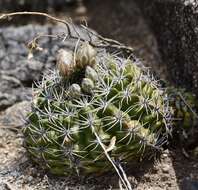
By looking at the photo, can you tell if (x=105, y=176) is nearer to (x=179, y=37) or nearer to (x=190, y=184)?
(x=190, y=184)

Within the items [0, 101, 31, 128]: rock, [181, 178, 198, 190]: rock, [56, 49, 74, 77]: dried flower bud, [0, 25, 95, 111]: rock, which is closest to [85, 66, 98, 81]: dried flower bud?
[56, 49, 74, 77]: dried flower bud

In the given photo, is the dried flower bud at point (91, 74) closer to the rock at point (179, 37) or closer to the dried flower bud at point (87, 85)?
the dried flower bud at point (87, 85)

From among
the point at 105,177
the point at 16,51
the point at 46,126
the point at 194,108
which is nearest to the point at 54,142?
the point at 46,126

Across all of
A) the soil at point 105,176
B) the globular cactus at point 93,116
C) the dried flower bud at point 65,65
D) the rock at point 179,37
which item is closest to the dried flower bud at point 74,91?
the globular cactus at point 93,116

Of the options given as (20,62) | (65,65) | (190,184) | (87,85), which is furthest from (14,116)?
(190,184)

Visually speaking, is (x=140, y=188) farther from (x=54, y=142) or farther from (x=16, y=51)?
(x=16, y=51)

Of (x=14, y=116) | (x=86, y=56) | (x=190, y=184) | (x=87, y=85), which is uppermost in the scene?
(x=86, y=56)
